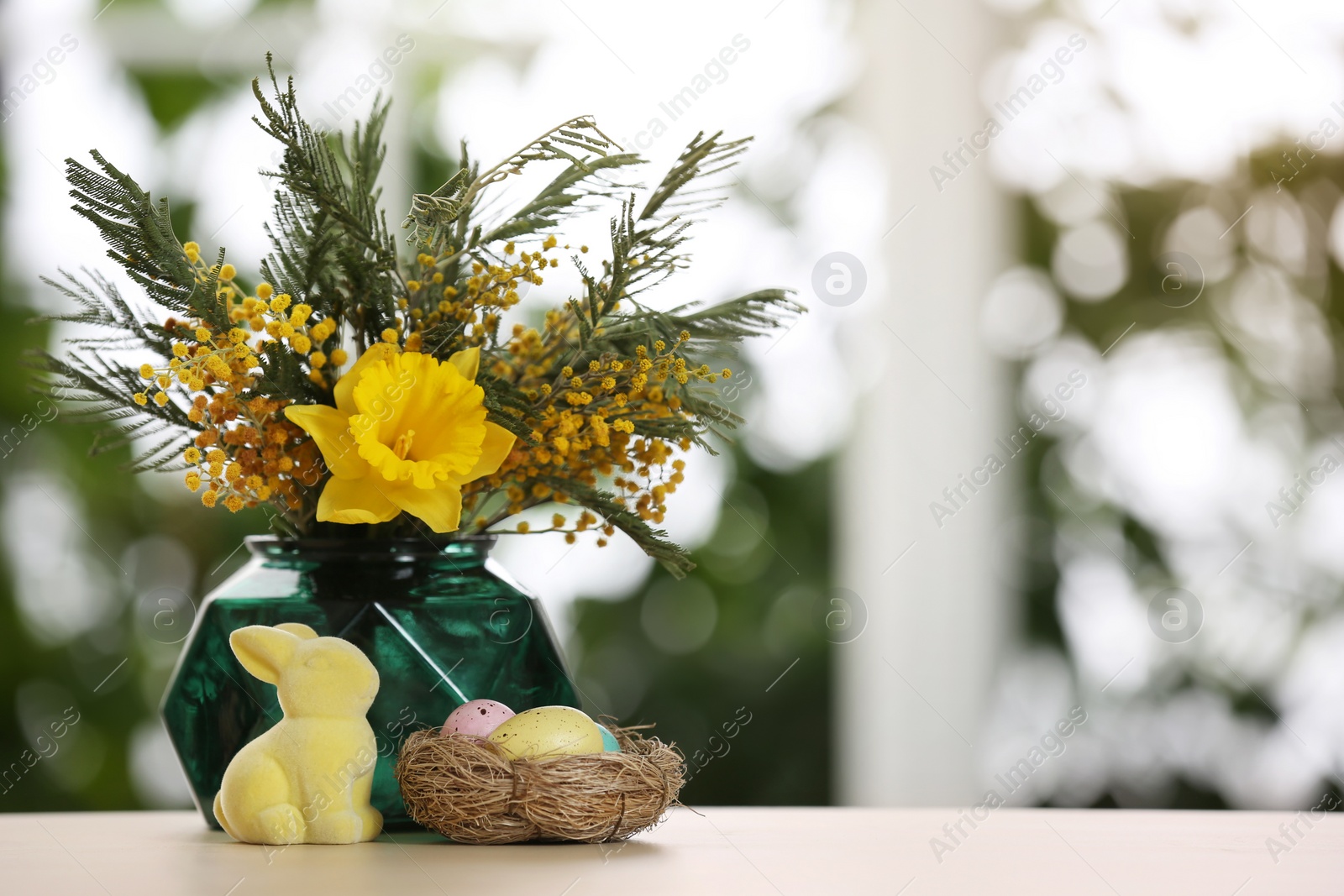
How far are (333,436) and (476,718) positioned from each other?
0.20 metres

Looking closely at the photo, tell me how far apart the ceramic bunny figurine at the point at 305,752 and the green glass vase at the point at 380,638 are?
0.11ft

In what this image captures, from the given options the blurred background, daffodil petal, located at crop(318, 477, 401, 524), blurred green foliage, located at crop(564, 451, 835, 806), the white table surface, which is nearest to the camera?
the white table surface

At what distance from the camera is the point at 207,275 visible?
74cm

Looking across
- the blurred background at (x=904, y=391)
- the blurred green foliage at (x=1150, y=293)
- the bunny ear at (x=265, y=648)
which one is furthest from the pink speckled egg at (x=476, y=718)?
the blurred green foliage at (x=1150, y=293)

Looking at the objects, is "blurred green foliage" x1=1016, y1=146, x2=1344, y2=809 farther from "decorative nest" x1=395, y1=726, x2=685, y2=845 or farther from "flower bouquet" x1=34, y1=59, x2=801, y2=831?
"decorative nest" x1=395, y1=726, x2=685, y2=845

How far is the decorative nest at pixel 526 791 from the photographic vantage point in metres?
0.69

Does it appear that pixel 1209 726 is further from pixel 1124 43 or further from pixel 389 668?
pixel 389 668

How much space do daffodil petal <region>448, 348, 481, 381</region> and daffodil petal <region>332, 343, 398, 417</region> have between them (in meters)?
0.04

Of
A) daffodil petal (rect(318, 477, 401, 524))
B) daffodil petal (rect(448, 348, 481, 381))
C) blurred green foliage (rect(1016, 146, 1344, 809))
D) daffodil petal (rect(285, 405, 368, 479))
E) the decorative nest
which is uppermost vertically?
blurred green foliage (rect(1016, 146, 1344, 809))

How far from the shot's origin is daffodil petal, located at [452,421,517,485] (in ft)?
2.48

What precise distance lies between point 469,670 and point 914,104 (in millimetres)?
1622

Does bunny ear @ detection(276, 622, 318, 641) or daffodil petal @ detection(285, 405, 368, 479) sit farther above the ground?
daffodil petal @ detection(285, 405, 368, 479)

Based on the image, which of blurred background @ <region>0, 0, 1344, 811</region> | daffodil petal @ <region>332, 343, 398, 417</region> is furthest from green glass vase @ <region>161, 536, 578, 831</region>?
blurred background @ <region>0, 0, 1344, 811</region>

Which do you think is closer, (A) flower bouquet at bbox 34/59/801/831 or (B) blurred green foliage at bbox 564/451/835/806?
(A) flower bouquet at bbox 34/59/801/831
